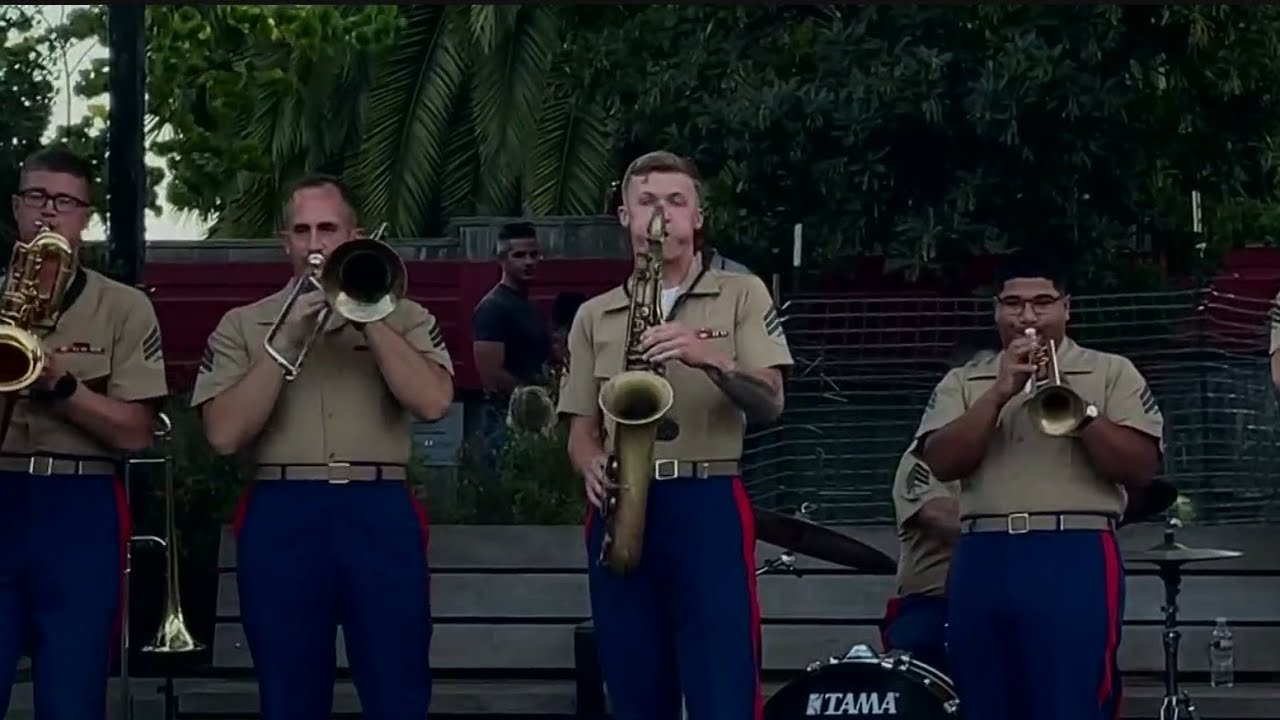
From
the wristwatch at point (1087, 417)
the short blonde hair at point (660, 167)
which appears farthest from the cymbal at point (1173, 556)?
the short blonde hair at point (660, 167)

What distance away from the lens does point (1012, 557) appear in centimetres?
609

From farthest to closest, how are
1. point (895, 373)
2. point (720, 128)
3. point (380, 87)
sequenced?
point (380, 87)
point (720, 128)
point (895, 373)

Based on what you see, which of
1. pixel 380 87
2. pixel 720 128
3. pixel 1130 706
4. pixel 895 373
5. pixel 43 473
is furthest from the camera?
pixel 380 87

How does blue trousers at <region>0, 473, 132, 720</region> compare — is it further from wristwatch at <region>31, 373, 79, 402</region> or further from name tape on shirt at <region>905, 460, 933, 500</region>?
name tape on shirt at <region>905, 460, 933, 500</region>

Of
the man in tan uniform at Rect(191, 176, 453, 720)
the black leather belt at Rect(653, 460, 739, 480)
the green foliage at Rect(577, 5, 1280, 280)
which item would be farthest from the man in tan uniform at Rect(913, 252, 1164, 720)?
the green foliage at Rect(577, 5, 1280, 280)

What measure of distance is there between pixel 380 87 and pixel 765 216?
11.8 m

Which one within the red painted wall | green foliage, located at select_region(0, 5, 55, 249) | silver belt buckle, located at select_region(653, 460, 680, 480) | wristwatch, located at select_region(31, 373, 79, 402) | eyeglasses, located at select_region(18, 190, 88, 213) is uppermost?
green foliage, located at select_region(0, 5, 55, 249)

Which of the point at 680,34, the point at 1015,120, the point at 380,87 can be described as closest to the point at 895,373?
the point at 1015,120

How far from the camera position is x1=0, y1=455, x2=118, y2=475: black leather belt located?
597 cm

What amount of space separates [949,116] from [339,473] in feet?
17.0

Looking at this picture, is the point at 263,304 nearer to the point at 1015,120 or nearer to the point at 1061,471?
the point at 1061,471

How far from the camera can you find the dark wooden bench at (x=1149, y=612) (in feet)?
25.7

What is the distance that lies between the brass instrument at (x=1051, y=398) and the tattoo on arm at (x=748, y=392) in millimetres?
650

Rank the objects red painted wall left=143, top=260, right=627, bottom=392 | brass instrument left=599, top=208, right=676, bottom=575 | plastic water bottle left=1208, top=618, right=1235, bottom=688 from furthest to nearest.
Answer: red painted wall left=143, top=260, right=627, bottom=392
plastic water bottle left=1208, top=618, right=1235, bottom=688
brass instrument left=599, top=208, right=676, bottom=575
